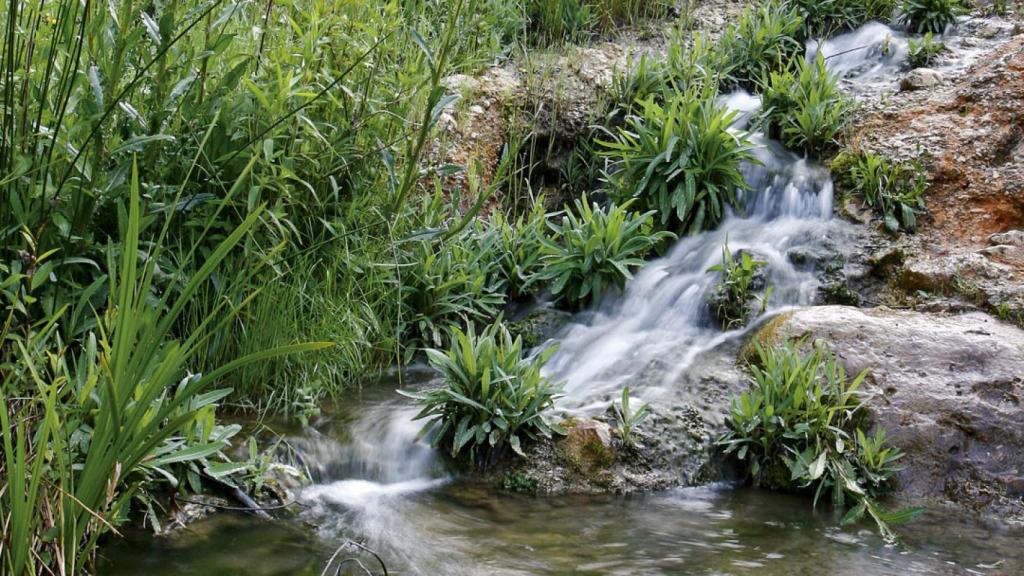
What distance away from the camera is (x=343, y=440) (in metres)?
4.06

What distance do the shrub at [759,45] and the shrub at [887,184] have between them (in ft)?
5.48

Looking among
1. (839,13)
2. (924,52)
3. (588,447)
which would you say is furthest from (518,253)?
(839,13)

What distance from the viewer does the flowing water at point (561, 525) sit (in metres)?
3.14

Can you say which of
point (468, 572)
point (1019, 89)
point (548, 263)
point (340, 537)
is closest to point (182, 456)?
point (340, 537)

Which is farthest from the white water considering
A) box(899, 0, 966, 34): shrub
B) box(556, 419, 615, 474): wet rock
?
box(899, 0, 966, 34): shrub

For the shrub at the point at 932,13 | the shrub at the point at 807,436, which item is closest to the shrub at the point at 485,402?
the shrub at the point at 807,436

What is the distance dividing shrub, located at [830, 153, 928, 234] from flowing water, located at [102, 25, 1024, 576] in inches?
49.3

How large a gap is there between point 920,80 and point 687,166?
2445mm

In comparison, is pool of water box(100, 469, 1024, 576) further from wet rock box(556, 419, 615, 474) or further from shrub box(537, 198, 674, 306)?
shrub box(537, 198, 674, 306)

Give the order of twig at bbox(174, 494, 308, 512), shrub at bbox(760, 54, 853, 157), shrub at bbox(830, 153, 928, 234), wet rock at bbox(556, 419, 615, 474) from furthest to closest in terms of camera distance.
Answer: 1. shrub at bbox(760, 54, 853, 157)
2. shrub at bbox(830, 153, 928, 234)
3. wet rock at bbox(556, 419, 615, 474)
4. twig at bbox(174, 494, 308, 512)

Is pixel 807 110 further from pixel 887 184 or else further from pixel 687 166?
pixel 687 166

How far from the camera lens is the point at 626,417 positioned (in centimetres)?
421

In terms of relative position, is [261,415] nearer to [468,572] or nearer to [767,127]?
[468,572]

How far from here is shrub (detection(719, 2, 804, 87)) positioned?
300 inches
